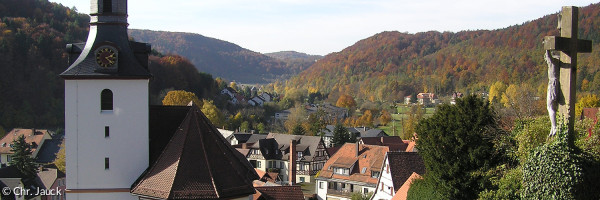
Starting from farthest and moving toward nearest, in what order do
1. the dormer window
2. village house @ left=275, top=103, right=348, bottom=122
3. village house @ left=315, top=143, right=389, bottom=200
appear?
village house @ left=275, top=103, right=348, bottom=122 → the dormer window → village house @ left=315, top=143, right=389, bottom=200

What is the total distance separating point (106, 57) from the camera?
19.7 m

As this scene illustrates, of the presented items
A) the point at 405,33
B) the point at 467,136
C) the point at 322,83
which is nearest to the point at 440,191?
the point at 467,136

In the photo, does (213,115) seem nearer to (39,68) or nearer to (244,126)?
(244,126)

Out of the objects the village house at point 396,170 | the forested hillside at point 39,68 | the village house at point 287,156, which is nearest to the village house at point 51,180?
the village house at point 287,156

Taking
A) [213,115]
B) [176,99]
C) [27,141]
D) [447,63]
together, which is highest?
[447,63]

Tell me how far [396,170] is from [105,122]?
19004 mm

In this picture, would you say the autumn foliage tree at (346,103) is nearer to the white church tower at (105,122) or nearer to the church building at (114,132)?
the church building at (114,132)

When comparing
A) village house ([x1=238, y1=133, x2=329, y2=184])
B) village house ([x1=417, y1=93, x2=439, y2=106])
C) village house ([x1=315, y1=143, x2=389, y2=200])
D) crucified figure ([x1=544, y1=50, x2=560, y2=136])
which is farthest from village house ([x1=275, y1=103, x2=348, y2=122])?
crucified figure ([x1=544, y1=50, x2=560, y2=136])

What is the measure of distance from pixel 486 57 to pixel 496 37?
11.1 metres

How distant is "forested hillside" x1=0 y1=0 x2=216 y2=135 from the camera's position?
87750 millimetres

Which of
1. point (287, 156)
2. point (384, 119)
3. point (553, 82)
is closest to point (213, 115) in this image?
point (287, 156)

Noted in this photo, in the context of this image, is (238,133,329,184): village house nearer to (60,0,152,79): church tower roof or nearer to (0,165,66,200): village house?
(0,165,66,200): village house

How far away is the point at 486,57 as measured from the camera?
13600cm

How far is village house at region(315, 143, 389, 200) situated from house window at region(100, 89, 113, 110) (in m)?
26.8
